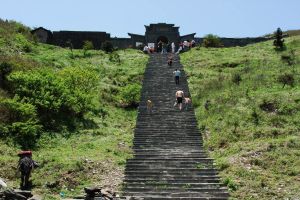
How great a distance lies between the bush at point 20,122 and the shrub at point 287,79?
49.4 ft

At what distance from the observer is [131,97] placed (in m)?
31.8

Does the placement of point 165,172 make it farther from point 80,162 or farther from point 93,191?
point 93,191

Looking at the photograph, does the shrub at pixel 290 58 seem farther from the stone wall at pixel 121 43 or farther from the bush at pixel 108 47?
the stone wall at pixel 121 43

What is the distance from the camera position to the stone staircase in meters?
18.7

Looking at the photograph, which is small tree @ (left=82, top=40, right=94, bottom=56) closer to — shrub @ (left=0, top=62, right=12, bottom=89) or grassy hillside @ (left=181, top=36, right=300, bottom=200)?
grassy hillside @ (left=181, top=36, right=300, bottom=200)

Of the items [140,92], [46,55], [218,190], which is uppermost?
[46,55]

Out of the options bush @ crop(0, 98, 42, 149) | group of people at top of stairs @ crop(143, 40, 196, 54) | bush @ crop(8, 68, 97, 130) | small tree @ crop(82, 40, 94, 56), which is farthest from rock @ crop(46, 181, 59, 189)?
group of people at top of stairs @ crop(143, 40, 196, 54)

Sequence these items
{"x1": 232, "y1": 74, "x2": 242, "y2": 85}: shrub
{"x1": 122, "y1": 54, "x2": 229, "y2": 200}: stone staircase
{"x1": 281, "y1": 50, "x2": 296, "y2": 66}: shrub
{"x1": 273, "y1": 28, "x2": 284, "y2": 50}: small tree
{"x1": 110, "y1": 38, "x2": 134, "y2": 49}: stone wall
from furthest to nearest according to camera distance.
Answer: {"x1": 110, "y1": 38, "x2": 134, "y2": 49}: stone wall
{"x1": 273, "y1": 28, "x2": 284, "y2": 50}: small tree
{"x1": 281, "y1": 50, "x2": 296, "y2": 66}: shrub
{"x1": 232, "y1": 74, "x2": 242, "y2": 85}: shrub
{"x1": 122, "y1": 54, "x2": 229, "y2": 200}: stone staircase

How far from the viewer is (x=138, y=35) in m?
51.6

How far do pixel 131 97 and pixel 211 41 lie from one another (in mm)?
19974

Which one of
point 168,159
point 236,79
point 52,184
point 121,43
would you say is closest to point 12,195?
point 52,184

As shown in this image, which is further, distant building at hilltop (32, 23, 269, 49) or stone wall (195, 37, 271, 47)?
stone wall (195, 37, 271, 47)

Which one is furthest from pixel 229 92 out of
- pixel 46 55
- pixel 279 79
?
pixel 46 55

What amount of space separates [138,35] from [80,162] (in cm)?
3261
